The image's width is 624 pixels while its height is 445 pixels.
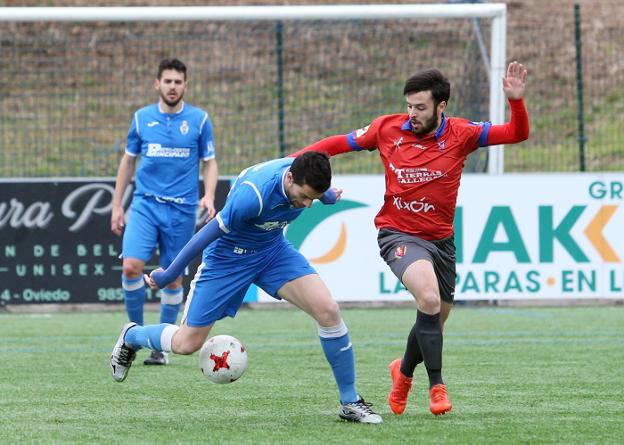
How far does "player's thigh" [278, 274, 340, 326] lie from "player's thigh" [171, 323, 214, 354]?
49cm

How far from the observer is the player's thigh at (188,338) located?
631 cm

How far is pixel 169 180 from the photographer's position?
29.5ft

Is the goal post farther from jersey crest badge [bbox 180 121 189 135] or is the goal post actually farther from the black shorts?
the black shorts

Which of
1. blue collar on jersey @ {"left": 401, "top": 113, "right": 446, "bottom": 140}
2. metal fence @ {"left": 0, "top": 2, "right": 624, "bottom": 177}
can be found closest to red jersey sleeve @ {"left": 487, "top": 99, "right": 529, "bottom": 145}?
blue collar on jersey @ {"left": 401, "top": 113, "right": 446, "bottom": 140}

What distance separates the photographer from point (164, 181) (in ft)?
29.5

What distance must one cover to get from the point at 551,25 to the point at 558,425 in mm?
15704

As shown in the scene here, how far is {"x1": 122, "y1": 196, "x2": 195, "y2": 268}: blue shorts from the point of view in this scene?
28.8 feet

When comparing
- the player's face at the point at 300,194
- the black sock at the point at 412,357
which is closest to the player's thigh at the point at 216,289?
the player's face at the point at 300,194

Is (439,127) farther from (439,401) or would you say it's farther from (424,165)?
(439,401)

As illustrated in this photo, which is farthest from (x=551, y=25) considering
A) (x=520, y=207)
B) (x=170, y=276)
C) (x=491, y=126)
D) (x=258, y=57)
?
(x=170, y=276)

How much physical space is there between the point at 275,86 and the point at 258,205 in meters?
9.78

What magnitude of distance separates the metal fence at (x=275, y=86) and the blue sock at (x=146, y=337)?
25.3ft

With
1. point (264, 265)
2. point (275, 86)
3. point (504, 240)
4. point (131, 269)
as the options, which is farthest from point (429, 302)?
point (275, 86)

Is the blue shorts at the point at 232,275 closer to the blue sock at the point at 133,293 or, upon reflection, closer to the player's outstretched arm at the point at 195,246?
the player's outstretched arm at the point at 195,246
